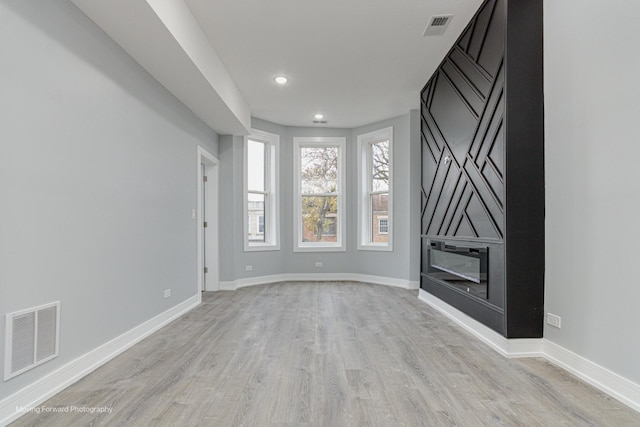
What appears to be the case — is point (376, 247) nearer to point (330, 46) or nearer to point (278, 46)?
point (330, 46)

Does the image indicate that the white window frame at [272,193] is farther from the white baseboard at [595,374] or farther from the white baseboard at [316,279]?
the white baseboard at [595,374]

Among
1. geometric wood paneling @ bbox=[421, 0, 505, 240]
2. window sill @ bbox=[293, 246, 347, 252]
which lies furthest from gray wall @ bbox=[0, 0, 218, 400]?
window sill @ bbox=[293, 246, 347, 252]

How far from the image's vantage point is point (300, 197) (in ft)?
21.1

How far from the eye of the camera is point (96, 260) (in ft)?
8.21

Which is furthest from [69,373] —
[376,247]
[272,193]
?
[376,247]

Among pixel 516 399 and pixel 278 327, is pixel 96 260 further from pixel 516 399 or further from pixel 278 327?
pixel 516 399

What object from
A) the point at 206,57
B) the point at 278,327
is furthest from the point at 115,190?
the point at 278,327

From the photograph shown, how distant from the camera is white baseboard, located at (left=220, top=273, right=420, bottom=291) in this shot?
552cm

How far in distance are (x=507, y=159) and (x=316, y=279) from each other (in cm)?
440

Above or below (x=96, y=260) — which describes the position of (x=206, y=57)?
above

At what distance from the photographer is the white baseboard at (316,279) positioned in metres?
5.52

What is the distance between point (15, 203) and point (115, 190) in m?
0.90

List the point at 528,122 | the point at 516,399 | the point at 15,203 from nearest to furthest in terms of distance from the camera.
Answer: the point at 15,203, the point at 516,399, the point at 528,122

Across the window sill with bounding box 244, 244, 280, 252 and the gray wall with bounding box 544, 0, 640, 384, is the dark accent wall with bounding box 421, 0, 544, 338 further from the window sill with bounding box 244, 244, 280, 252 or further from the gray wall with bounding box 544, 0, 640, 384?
the window sill with bounding box 244, 244, 280, 252
